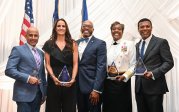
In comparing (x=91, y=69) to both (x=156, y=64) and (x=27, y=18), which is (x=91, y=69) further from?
(x=27, y=18)

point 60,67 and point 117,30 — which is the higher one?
point 117,30

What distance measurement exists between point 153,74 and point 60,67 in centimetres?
96

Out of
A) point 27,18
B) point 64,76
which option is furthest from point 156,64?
point 27,18

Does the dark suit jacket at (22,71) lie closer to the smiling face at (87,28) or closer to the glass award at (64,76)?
the glass award at (64,76)

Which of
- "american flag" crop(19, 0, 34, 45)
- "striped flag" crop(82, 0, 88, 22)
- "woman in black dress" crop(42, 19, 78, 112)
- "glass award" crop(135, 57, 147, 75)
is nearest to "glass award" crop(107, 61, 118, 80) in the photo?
"glass award" crop(135, 57, 147, 75)

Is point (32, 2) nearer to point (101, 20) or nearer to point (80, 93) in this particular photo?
point (101, 20)

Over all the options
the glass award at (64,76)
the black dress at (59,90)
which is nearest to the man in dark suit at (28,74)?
the black dress at (59,90)

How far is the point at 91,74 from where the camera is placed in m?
3.18

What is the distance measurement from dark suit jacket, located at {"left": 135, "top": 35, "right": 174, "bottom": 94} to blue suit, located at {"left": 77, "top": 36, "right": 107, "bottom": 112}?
43cm

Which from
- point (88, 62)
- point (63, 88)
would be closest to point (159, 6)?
point (88, 62)

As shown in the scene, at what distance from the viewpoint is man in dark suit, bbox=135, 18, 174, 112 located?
2984mm

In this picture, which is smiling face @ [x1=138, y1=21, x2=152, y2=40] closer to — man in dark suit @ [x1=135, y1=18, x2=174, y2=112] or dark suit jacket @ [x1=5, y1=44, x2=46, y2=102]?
man in dark suit @ [x1=135, y1=18, x2=174, y2=112]

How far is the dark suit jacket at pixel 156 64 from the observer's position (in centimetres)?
300

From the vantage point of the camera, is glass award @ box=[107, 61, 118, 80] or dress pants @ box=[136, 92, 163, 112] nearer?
dress pants @ box=[136, 92, 163, 112]
